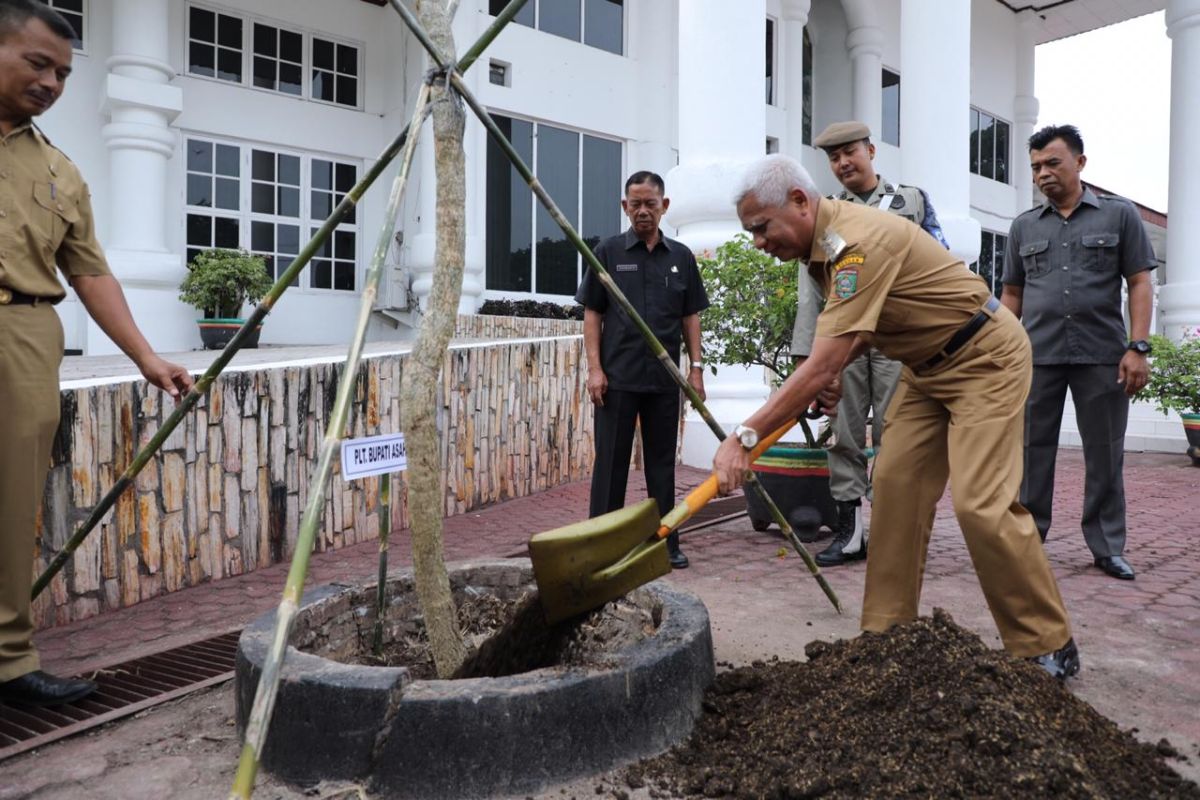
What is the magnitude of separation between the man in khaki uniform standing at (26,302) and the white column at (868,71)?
1573 cm

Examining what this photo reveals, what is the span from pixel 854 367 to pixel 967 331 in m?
1.71

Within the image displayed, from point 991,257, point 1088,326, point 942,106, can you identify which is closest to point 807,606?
point 1088,326

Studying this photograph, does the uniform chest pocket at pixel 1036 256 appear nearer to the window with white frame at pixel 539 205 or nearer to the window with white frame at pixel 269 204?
the window with white frame at pixel 539 205

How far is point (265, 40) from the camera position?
12.6m

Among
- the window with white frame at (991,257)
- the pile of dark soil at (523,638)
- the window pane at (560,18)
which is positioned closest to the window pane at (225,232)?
the window pane at (560,18)

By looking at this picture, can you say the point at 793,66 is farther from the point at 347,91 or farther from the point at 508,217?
the point at 347,91

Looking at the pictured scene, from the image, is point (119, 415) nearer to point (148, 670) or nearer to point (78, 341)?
point (148, 670)

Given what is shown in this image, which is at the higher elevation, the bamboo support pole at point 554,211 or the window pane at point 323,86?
the window pane at point 323,86

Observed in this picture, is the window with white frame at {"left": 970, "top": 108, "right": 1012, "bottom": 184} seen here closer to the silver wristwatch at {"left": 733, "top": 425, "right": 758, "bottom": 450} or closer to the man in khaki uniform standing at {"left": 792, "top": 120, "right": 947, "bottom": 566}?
the man in khaki uniform standing at {"left": 792, "top": 120, "right": 947, "bottom": 566}

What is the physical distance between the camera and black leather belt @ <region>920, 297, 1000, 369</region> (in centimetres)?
301

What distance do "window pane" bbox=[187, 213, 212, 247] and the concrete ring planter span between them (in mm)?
10871

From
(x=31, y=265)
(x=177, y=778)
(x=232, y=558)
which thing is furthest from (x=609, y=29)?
(x=177, y=778)

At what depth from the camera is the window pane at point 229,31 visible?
482 inches

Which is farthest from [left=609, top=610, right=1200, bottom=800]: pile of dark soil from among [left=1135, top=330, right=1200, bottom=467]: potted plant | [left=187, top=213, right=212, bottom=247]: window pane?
[left=187, top=213, right=212, bottom=247]: window pane
